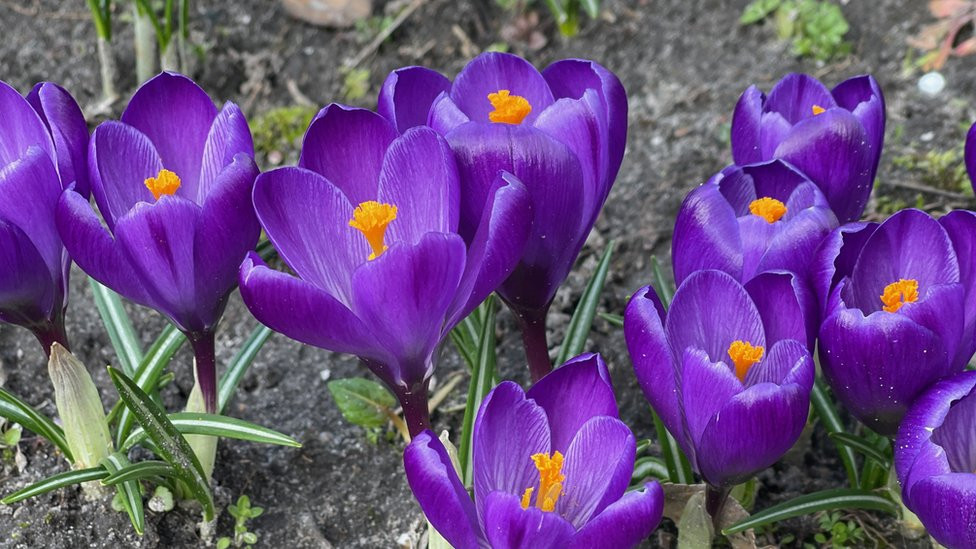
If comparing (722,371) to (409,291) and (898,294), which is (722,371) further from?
(409,291)

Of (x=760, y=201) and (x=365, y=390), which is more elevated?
(x=760, y=201)

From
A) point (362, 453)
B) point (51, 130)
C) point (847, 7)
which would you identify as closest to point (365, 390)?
point (362, 453)

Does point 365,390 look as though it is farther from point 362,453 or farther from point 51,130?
point 51,130

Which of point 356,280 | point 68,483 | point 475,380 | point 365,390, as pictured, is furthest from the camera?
point 365,390

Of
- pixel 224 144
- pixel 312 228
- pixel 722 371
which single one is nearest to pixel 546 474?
pixel 722 371

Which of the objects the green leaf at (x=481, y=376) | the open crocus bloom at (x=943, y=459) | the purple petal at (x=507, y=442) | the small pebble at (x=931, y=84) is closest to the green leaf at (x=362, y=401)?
the green leaf at (x=481, y=376)

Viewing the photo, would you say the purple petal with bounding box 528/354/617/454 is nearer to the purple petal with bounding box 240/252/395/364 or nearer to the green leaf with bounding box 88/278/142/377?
the purple petal with bounding box 240/252/395/364

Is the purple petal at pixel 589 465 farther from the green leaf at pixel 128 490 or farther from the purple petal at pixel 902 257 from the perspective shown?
the green leaf at pixel 128 490

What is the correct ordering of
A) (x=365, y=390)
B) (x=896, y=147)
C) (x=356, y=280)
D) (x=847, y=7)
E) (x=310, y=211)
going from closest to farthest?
(x=356, y=280) → (x=310, y=211) → (x=365, y=390) → (x=896, y=147) → (x=847, y=7)
